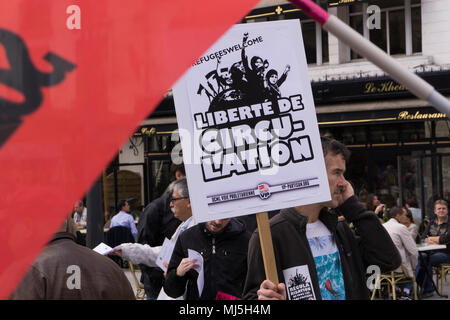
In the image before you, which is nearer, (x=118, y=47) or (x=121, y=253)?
(x=118, y=47)

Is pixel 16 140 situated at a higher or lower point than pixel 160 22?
lower

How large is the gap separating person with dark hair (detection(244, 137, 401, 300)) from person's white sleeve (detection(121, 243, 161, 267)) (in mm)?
2516

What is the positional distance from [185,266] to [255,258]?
47.5 inches

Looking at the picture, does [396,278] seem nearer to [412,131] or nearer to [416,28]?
[412,131]

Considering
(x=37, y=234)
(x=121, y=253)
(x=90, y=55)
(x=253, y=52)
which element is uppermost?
(x=253, y=52)

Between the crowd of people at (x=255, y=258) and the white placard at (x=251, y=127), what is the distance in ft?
1.07

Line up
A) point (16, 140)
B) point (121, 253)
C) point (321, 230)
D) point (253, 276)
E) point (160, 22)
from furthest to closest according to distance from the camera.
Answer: point (121, 253) < point (321, 230) < point (253, 276) < point (160, 22) < point (16, 140)

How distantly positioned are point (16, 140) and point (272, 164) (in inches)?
60.7

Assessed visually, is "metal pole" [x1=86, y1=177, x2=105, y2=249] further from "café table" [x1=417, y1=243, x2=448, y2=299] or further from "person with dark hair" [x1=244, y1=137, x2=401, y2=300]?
"café table" [x1=417, y1=243, x2=448, y2=299]

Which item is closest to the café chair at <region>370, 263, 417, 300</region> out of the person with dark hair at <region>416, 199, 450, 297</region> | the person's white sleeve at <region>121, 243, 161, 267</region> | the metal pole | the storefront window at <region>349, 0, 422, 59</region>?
the person with dark hair at <region>416, 199, 450, 297</region>

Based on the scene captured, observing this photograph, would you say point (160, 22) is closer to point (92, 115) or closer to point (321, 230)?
point (92, 115)

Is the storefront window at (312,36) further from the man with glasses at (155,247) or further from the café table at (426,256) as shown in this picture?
the man with glasses at (155,247)

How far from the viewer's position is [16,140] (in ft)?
4.66
